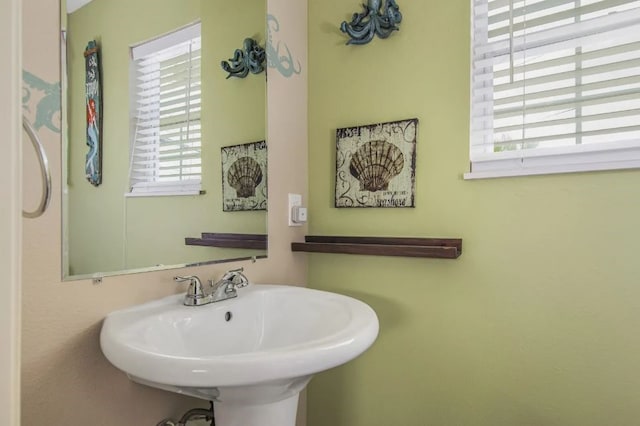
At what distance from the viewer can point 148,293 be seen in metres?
0.95

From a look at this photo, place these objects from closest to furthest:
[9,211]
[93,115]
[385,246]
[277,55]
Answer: [9,211] → [93,115] → [385,246] → [277,55]

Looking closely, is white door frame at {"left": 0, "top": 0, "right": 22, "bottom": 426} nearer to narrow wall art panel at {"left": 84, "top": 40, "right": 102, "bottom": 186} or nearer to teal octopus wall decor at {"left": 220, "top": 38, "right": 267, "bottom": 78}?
narrow wall art panel at {"left": 84, "top": 40, "right": 102, "bottom": 186}

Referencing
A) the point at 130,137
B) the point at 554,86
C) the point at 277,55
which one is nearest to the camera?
the point at 130,137

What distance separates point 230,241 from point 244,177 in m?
0.23

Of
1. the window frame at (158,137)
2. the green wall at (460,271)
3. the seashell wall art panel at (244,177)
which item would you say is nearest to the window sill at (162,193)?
the window frame at (158,137)

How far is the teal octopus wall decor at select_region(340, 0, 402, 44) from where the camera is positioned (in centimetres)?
133

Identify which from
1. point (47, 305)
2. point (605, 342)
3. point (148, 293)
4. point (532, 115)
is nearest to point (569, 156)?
point (532, 115)

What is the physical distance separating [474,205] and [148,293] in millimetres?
1030

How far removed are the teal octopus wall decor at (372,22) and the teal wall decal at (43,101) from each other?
102 centimetres

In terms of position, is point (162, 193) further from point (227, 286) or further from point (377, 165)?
point (377, 165)

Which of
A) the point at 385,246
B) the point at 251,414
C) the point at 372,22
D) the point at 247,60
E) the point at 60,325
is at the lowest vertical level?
the point at 251,414

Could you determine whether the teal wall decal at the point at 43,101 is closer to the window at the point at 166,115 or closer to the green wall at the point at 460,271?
the window at the point at 166,115

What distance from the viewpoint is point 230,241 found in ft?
4.02

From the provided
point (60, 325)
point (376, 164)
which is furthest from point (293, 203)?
point (60, 325)
